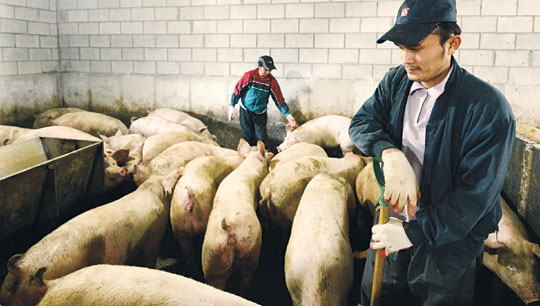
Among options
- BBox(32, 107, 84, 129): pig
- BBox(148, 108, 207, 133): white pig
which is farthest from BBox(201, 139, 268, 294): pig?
BBox(32, 107, 84, 129): pig

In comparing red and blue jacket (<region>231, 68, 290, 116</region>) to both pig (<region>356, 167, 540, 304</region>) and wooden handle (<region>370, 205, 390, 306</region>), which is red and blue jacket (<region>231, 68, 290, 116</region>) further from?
wooden handle (<region>370, 205, 390, 306</region>)

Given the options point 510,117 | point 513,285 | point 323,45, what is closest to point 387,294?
point 510,117

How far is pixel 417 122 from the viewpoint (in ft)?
7.22

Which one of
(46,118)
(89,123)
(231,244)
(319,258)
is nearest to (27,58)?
(46,118)

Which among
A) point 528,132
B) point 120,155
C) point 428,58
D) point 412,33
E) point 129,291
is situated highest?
point 412,33

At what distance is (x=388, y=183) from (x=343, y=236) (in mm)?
1257

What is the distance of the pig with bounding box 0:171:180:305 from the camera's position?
280 centimetres

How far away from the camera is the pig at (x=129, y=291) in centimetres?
216

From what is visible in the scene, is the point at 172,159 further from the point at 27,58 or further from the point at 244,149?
the point at 27,58

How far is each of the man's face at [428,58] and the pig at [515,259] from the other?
178 centimetres

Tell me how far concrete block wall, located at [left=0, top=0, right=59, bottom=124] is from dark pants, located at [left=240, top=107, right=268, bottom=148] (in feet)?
17.5

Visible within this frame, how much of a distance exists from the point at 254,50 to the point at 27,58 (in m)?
5.26

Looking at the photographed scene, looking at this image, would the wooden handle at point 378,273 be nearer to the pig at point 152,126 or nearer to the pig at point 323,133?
the pig at point 323,133

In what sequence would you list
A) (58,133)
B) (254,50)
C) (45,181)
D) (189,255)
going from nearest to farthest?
1. (45,181)
2. (189,255)
3. (58,133)
4. (254,50)
